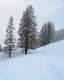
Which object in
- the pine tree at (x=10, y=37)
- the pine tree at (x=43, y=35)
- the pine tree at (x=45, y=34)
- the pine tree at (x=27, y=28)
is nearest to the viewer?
the pine tree at (x=27, y=28)

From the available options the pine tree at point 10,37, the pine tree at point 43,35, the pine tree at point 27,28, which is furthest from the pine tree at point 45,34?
the pine tree at point 27,28

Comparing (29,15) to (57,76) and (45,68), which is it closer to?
(45,68)

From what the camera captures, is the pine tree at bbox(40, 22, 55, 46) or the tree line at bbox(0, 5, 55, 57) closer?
the tree line at bbox(0, 5, 55, 57)

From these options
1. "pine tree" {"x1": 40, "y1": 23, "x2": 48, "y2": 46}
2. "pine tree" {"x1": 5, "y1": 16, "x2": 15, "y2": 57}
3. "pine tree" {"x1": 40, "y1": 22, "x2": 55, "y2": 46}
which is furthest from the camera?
"pine tree" {"x1": 40, "y1": 22, "x2": 55, "y2": 46}

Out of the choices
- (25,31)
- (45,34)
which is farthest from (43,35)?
(25,31)

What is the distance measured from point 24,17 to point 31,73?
1939 centimetres

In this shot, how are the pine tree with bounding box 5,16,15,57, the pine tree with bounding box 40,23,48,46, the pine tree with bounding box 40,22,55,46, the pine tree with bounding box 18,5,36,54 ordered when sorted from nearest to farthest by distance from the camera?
the pine tree with bounding box 18,5,36,54, the pine tree with bounding box 5,16,15,57, the pine tree with bounding box 40,23,48,46, the pine tree with bounding box 40,22,55,46

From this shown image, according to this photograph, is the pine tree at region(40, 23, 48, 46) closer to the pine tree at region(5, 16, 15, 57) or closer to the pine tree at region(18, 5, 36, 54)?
the pine tree at region(5, 16, 15, 57)

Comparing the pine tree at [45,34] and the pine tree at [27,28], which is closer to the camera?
the pine tree at [27,28]

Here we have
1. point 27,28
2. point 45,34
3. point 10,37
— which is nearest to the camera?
point 27,28

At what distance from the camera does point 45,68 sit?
15.3 meters

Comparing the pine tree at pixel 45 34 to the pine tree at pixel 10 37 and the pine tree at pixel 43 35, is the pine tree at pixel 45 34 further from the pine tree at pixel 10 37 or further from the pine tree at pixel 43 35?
the pine tree at pixel 10 37

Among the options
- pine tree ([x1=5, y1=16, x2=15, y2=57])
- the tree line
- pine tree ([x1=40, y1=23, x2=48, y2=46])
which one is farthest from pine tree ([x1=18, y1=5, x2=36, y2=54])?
pine tree ([x1=40, y1=23, x2=48, y2=46])

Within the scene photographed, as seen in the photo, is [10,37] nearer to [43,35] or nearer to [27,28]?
[27,28]
